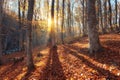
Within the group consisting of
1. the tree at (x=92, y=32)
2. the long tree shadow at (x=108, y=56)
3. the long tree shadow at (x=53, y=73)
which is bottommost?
the long tree shadow at (x=53, y=73)

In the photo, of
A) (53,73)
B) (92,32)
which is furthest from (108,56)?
(53,73)

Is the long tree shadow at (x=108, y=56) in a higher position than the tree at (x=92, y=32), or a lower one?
lower

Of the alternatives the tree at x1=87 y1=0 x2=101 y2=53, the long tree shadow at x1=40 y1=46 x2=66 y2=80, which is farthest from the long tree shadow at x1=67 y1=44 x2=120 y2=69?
the long tree shadow at x1=40 y1=46 x2=66 y2=80

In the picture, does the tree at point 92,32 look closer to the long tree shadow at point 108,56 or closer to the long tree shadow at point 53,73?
the long tree shadow at point 108,56

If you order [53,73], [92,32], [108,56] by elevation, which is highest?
[92,32]

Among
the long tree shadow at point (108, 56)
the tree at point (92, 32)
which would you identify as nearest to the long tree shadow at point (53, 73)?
the long tree shadow at point (108, 56)

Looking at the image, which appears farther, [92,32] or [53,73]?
[92,32]

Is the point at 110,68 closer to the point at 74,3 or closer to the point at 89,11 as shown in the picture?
the point at 89,11

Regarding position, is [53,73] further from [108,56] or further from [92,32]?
[92,32]

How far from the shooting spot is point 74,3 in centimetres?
5225

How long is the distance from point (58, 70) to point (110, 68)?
9.95ft

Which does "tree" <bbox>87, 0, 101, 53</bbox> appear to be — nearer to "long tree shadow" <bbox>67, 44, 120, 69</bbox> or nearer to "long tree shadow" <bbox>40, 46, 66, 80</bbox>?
"long tree shadow" <bbox>67, 44, 120, 69</bbox>

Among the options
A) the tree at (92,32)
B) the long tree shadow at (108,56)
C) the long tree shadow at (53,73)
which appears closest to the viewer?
the long tree shadow at (53,73)

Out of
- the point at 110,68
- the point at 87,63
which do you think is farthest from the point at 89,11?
the point at 110,68
